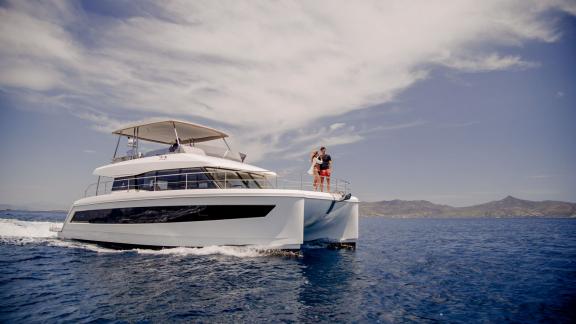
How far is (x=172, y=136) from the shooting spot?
16.7m

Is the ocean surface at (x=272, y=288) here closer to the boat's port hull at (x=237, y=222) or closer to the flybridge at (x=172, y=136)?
the boat's port hull at (x=237, y=222)

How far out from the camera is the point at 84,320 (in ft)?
18.1

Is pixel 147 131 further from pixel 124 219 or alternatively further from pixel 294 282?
pixel 294 282

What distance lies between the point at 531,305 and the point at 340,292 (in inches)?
152

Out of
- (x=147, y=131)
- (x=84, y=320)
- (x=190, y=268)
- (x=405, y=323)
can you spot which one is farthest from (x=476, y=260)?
(x=147, y=131)

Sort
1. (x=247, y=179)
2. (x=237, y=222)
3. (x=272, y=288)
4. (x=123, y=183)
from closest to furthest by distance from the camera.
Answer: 1. (x=272, y=288)
2. (x=237, y=222)
3. (x=247, y=179)
4. (x=123, y=183)

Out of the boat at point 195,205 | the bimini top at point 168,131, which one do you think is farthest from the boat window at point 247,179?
the bimini top at point 168,131

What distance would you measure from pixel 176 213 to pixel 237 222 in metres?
2.55

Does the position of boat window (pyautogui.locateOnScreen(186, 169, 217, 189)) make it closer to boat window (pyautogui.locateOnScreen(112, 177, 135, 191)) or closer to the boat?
the boat

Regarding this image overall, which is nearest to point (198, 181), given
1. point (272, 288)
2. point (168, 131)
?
point (168, 131)

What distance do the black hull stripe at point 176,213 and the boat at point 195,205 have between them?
0.12 ft

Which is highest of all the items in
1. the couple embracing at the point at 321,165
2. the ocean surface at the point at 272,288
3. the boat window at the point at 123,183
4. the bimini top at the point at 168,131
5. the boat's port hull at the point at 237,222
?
the bimini top at the point at 168,131

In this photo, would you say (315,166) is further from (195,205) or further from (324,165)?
(195,205)

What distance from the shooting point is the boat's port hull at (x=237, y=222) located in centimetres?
1095
